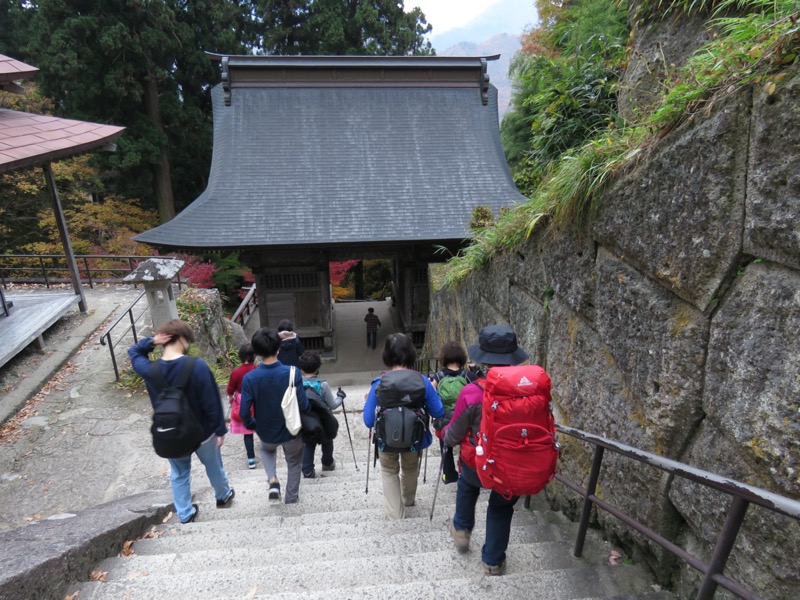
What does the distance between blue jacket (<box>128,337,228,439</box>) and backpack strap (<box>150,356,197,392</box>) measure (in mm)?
15

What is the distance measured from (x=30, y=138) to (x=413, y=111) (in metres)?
8.38

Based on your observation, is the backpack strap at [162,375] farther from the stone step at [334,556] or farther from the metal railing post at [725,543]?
the metal railing post at [725,543]

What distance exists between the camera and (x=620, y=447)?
178 centimetres

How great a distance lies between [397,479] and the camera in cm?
272

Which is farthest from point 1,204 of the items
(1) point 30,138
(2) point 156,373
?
(2) point 156,373

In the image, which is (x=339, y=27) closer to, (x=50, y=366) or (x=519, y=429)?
(x=50, y=366)

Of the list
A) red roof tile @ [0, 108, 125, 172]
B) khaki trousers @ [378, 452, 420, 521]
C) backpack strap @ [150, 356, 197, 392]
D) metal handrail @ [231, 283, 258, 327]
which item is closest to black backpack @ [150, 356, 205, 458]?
backpack strap @ [150, 356, 197, 392]

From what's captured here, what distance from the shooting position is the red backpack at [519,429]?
1793 millimetres

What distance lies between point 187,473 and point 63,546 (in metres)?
0.70

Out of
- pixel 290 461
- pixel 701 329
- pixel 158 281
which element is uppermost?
pixel 701 329

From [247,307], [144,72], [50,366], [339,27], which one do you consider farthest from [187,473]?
[339,27]

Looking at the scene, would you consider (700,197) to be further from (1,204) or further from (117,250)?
(1,204)

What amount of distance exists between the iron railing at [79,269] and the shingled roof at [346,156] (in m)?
2.57

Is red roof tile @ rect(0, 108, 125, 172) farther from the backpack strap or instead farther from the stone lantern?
the backpack strap
